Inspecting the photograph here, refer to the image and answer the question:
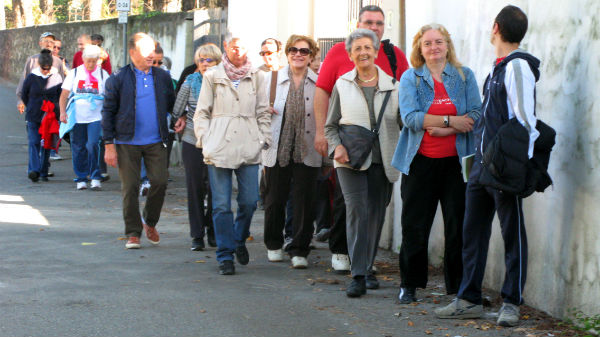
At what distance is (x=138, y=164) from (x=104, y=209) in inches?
119

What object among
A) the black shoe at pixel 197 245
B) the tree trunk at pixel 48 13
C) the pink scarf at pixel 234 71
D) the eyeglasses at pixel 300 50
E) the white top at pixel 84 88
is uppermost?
the tree trunk at pixel 48 13

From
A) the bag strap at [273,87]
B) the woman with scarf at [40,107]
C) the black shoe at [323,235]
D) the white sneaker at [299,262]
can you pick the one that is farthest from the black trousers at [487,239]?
the woman with scarf at [40,107]

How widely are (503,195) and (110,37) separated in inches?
843

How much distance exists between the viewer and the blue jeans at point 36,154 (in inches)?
602

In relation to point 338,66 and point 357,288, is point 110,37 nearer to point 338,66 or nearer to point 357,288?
point 338,66

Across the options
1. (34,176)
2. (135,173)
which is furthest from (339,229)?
(34,176)

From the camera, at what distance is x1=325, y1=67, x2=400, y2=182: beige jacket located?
24.5 feet

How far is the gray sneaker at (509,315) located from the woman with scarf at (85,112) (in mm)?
8453

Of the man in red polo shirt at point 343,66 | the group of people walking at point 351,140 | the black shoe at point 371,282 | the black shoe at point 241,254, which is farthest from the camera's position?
the black shoe at point 241,254

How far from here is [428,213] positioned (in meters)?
7.12

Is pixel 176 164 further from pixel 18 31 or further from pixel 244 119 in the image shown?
pixel 18 31

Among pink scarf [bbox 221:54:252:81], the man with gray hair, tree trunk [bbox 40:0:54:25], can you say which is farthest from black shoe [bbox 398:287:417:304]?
tree trunk [bbox 40:0:54:25]

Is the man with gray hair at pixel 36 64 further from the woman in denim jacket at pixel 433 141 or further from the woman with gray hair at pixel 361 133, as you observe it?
the woman in denim jacket at pixel 433 141

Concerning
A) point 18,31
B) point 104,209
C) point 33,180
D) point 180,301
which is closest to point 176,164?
point 33,180
